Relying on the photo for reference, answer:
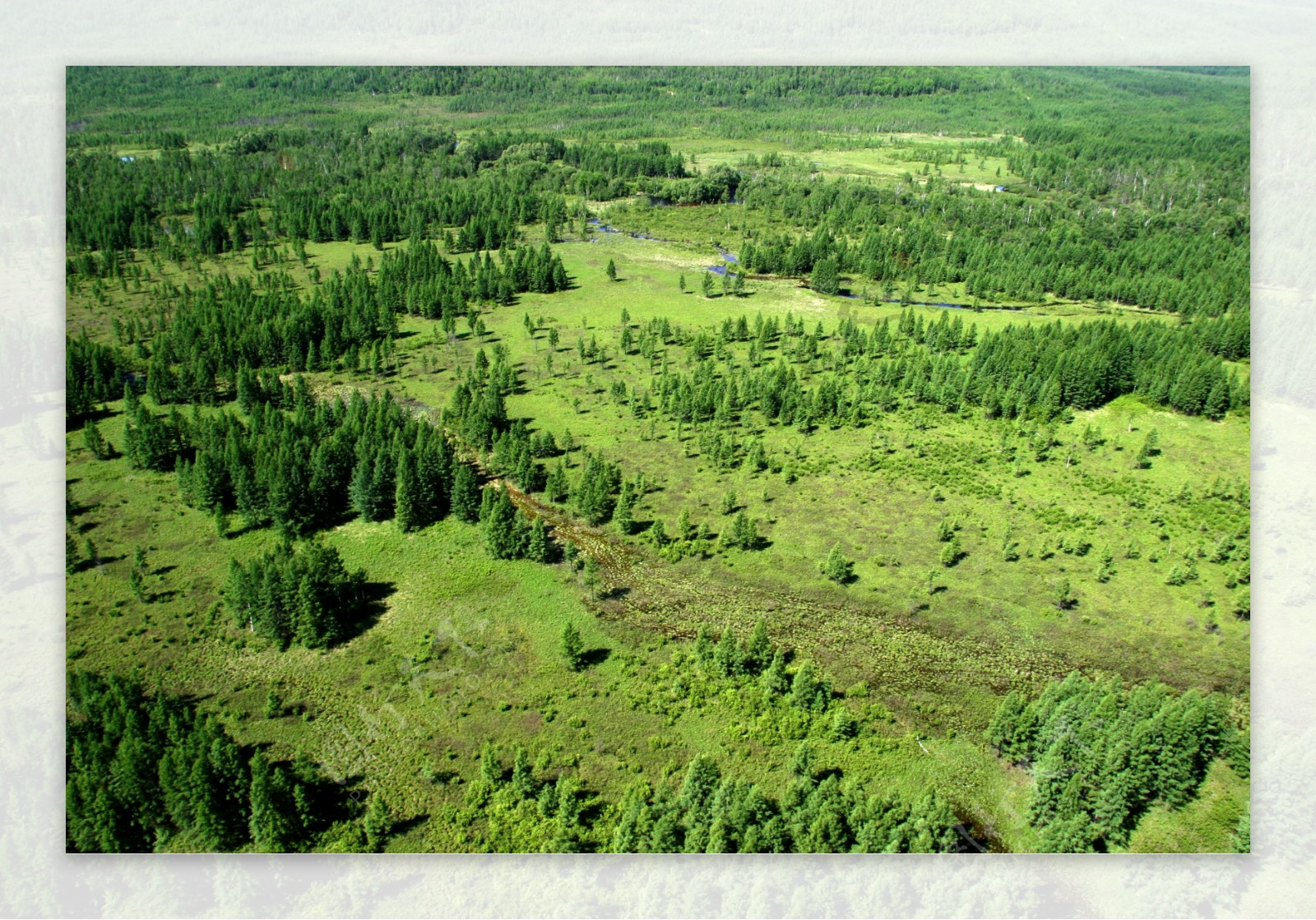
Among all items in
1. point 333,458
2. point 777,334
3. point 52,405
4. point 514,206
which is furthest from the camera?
point 514,206

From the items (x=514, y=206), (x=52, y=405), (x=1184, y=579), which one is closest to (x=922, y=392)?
(x=1184, y=579)

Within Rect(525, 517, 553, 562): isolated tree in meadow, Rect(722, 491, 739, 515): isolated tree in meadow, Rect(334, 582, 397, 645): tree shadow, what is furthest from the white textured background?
Rect(722, 491, 739, 515): isolated tree in meadow

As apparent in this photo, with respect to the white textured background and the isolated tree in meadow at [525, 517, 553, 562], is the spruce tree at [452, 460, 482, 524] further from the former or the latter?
the white textured background

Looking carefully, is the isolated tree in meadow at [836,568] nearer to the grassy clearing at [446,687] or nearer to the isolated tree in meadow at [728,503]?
the isolated tree in meadow at [728,503]

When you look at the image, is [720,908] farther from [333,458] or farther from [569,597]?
[333,458]

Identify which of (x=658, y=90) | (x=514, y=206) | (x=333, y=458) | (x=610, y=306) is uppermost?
(x=658, y=90)

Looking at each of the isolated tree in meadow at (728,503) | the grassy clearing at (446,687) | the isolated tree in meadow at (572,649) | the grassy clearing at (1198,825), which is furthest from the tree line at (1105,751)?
the isolated tree in meadow at (728,503)
